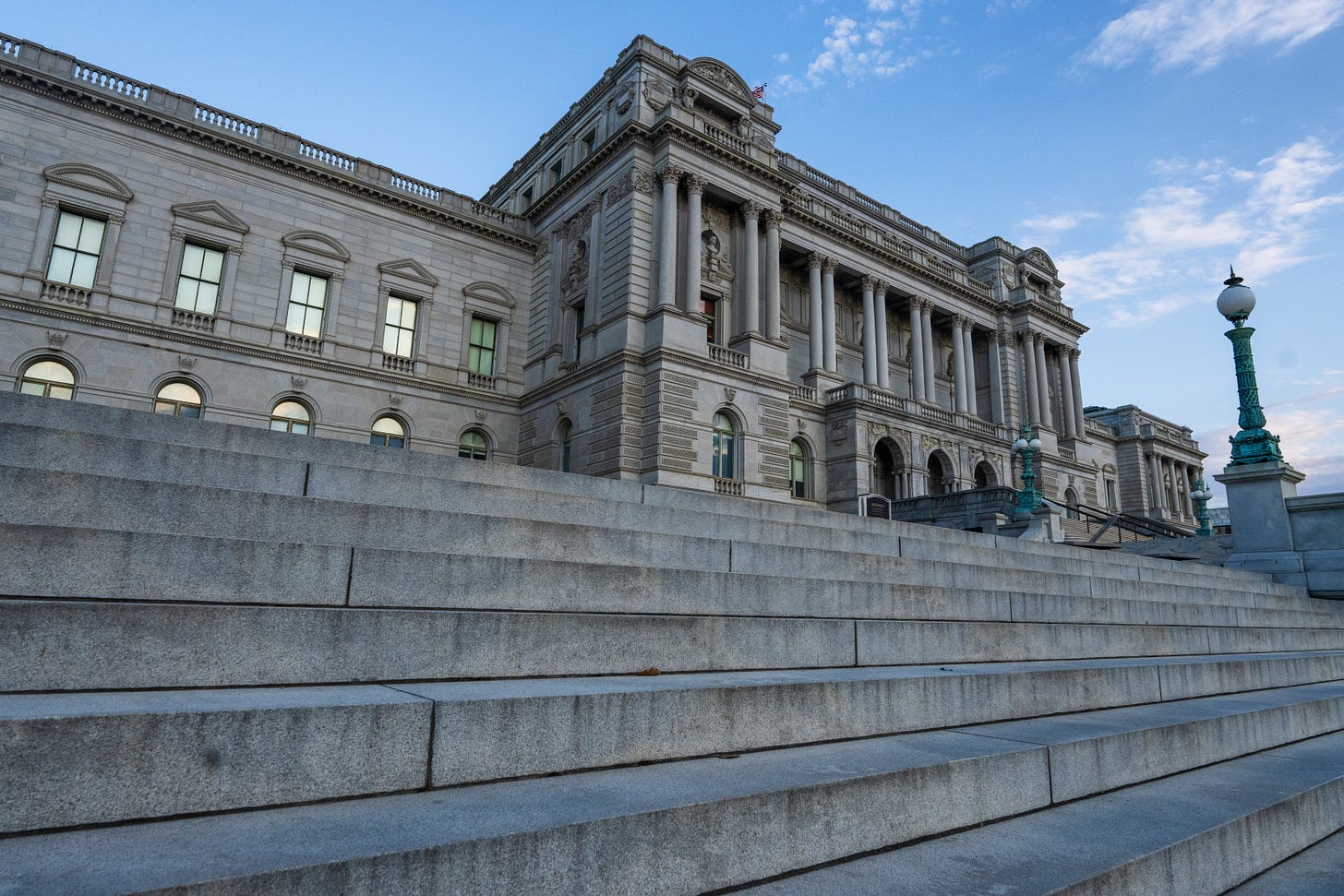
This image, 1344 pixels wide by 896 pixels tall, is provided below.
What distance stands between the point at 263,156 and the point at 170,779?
2946cm

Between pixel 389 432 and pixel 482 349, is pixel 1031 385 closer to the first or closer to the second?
pixel 482 349

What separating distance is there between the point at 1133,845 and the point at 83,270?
29.1 meters

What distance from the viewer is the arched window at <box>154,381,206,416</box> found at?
76.6ft

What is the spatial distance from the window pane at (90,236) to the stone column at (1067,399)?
1937 inches

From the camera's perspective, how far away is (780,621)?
16.4 feet

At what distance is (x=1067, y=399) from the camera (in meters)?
46.9

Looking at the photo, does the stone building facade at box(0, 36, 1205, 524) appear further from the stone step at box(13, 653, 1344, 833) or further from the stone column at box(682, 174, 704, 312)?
the stone step at box(13, 653, 1344, 833)

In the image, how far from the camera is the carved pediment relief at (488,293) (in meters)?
30.8

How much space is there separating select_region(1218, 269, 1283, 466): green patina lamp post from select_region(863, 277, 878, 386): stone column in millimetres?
21729

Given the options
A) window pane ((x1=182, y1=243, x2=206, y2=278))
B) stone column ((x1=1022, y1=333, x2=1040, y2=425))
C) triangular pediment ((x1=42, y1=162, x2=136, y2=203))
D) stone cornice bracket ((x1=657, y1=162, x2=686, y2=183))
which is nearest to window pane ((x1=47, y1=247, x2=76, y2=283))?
triangular pediment ((x1=42, y1=162, x2=136, y2=203))

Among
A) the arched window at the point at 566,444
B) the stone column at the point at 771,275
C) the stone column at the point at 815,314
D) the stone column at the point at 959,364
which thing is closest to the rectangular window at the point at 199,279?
the arched window at the point at 566,444

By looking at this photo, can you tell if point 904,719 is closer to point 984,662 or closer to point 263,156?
point 984,662

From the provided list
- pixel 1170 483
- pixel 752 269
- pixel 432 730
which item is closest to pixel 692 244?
pixel 752 269

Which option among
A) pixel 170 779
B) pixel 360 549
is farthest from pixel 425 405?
pixel 170 779
